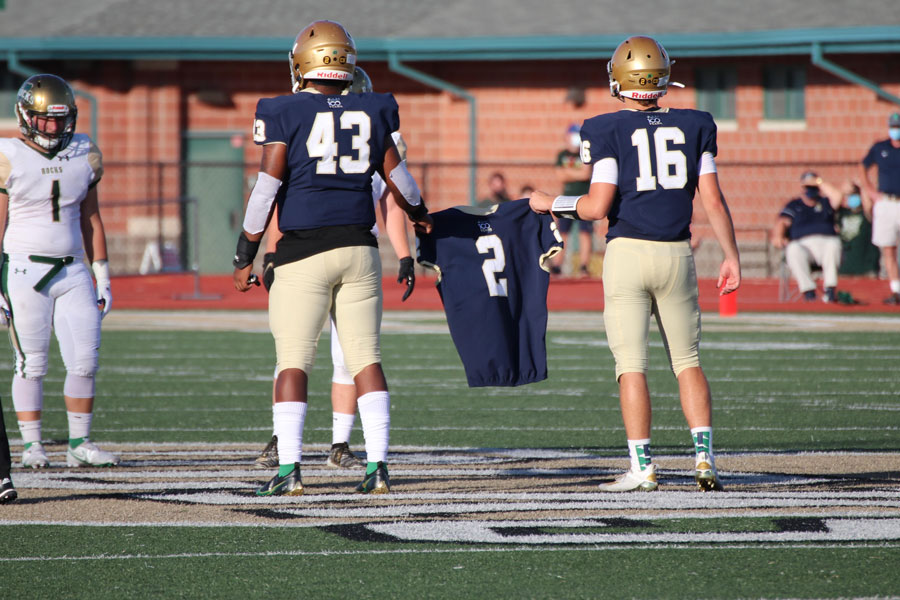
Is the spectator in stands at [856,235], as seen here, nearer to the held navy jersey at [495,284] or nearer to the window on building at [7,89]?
the window on building at [7,89]

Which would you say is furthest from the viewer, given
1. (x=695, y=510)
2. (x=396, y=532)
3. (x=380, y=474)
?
(x=380, y=474)

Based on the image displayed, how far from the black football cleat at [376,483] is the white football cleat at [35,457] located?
6.58 ft

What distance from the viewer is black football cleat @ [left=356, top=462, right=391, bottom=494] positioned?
20.6 feet

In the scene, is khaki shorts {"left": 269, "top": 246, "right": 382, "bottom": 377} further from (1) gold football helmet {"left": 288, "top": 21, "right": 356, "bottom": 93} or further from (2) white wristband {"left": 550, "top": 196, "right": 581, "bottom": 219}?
(2) white wristband {"left": 550, "top": 196, "right": 581, "bottom": 219}

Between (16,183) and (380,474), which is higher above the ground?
(16,183)

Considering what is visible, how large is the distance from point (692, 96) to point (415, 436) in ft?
55.0

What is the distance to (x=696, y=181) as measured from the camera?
6398 mm

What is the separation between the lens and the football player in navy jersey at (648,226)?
6258mm

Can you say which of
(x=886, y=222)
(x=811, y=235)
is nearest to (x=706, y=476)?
(x=886, y=222)

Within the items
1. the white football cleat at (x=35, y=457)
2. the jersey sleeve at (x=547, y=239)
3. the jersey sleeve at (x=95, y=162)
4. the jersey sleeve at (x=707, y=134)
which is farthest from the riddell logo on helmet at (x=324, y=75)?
the white football cleat at (x=35, y=457)

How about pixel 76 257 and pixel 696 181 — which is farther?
pixel 76 257

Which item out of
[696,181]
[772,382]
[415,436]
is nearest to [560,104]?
[772,382]

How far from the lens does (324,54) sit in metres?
6.18

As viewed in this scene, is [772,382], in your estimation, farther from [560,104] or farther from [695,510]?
[560,104]
